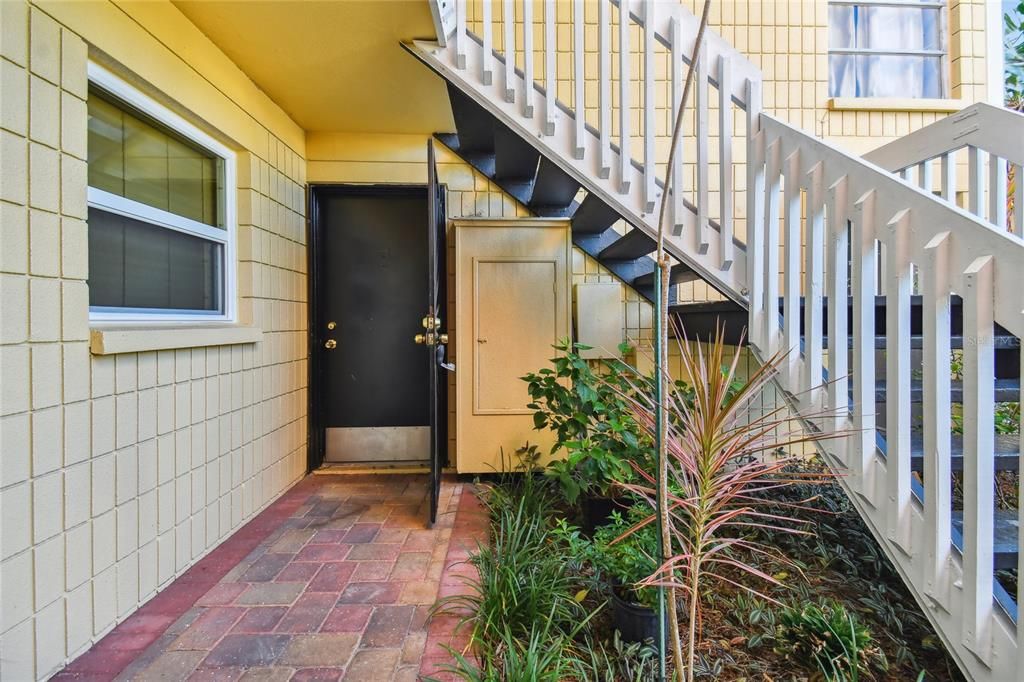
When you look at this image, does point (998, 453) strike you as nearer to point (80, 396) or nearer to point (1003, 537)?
point (1003, 537)

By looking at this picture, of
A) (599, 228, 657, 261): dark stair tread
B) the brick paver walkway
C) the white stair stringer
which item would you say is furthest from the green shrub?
(599, 228, 657, 261): dark stair tread

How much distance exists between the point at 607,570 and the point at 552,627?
0.92ft

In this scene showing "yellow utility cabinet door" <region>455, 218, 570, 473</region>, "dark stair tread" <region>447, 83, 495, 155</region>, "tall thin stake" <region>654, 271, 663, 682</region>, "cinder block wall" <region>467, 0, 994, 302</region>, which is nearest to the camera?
"tall thin stake" <region>654, 271, 663, 682</region>

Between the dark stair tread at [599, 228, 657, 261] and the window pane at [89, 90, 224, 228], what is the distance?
84.9 inches

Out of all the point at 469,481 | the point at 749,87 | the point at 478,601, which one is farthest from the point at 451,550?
the point at 749,87

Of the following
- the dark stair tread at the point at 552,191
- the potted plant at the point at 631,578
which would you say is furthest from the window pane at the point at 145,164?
the potted plant at the point at 631,578

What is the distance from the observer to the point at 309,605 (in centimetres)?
170

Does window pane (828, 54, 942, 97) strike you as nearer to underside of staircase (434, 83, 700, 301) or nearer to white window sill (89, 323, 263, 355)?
underside of staircase (434, 83, 700, 301)

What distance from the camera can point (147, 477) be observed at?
5.77 feet

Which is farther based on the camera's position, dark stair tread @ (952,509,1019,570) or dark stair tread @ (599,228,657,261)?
dark stair tread @ (599,228,657,261)

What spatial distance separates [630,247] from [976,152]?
5.01 feet

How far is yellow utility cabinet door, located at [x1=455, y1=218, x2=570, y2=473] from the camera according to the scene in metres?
2.83

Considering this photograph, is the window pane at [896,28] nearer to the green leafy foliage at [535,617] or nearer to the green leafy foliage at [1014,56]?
the green leafy foliage at [1014,56]

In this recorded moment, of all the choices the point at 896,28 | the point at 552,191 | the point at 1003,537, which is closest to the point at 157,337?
the point at 552,191
